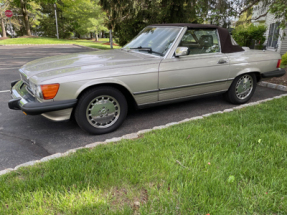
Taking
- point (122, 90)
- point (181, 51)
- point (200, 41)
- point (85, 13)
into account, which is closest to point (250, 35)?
point (200, 41)

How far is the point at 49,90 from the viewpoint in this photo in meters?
2.88

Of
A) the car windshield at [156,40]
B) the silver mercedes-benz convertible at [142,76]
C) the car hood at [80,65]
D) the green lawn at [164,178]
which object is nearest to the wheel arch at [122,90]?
the silver mercedes-benz convertible at [142,76]

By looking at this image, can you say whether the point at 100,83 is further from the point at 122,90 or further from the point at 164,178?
the point at 164,178

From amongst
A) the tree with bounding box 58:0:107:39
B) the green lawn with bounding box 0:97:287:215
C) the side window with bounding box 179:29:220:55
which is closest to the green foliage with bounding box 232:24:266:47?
the side window with bounding box 179:29:220:55

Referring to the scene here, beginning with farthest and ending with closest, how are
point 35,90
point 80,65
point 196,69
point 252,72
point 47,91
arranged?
point 252,72 → point 196,69 → point 80,65 → point 35,90 → point 47,91

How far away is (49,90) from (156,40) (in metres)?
2.15

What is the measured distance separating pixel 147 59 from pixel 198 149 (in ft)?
5.49

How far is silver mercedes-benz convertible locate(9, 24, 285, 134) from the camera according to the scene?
9.91 feet

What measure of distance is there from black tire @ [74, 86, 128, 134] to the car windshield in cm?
113

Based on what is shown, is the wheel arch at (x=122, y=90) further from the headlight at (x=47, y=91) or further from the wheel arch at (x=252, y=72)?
the wheel arch at (x=252, y=72)

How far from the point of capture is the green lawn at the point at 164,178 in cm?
189

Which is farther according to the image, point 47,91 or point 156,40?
point 156,40

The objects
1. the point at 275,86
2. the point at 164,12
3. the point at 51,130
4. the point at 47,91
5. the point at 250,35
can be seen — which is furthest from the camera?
the point at 250,35

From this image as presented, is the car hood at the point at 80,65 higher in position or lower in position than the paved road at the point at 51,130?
higher
